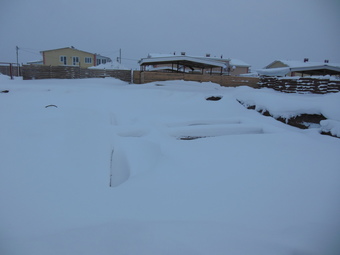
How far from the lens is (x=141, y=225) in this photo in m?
1.97

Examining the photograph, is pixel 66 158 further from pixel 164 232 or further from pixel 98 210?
pixel 164 232

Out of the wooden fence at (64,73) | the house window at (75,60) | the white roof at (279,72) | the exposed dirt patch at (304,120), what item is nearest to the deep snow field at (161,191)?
the exposed dirt patch at (304,120)

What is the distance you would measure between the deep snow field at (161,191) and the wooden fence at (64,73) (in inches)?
520

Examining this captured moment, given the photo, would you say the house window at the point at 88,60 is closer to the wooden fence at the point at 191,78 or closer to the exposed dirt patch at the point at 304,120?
the wooden fence at the point at 191,78

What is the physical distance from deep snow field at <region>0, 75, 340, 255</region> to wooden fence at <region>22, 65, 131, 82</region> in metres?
13.2

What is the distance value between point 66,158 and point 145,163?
3.71ft

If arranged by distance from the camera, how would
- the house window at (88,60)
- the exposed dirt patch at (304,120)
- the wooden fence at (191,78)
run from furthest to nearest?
the house window at (88,60), the wooden fence at (191,78), the exposed dirt patch at (304,120)

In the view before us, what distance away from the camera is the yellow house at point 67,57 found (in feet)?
102

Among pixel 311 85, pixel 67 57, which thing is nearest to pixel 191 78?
pixel 311 85

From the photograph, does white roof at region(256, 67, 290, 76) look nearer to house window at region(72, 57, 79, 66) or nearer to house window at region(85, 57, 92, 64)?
house window at region(85, 57, 92, 64)

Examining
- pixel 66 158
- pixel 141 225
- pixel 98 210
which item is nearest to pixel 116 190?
pixel 98 210

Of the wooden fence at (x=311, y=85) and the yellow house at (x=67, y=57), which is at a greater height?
the yellow house at (x=67, y=57)

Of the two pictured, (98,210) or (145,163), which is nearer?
(98,210)

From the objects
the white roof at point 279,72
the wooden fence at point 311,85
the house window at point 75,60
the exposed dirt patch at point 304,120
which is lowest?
the exposed dirt patch at point 304,120
